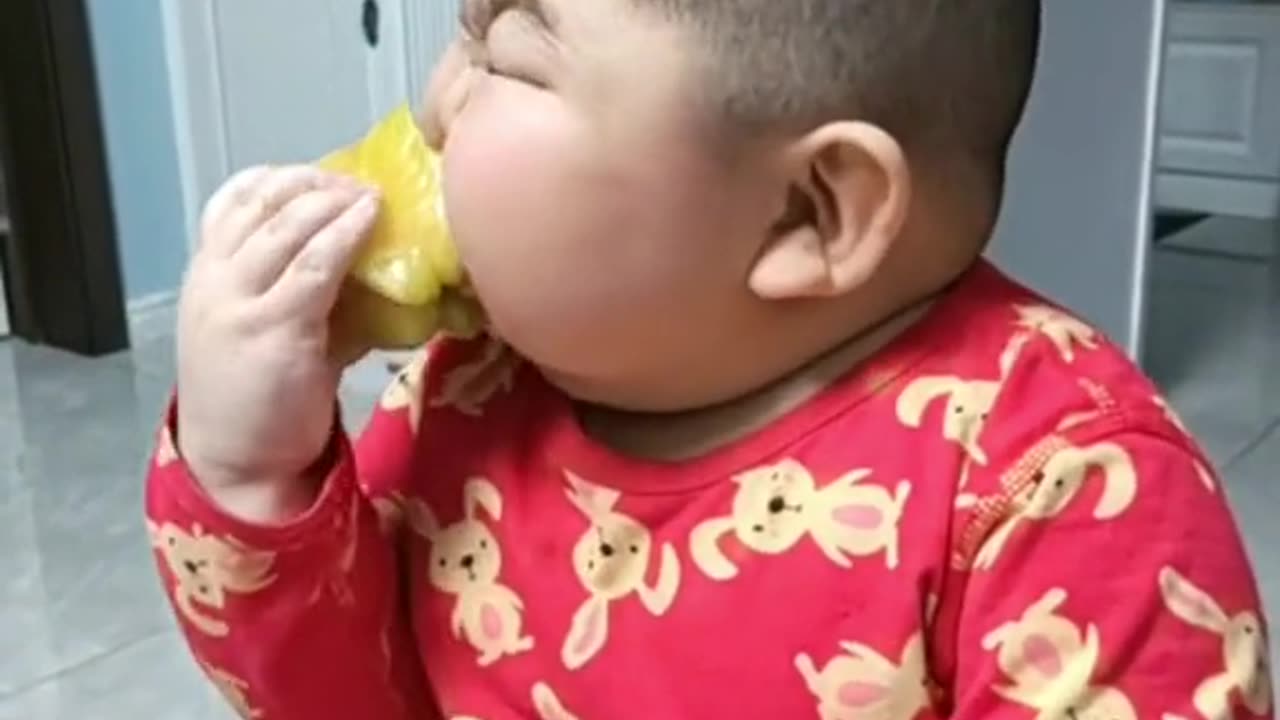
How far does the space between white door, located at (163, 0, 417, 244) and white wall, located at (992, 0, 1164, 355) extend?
0.50m

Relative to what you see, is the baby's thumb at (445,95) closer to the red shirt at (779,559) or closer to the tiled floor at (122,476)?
the red shirt at (779,559)

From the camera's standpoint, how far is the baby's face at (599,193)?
21.5 inches

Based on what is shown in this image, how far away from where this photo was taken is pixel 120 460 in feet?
5.40

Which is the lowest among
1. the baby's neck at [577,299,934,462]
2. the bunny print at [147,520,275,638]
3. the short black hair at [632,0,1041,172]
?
the bunny print at [147,520,275,638]

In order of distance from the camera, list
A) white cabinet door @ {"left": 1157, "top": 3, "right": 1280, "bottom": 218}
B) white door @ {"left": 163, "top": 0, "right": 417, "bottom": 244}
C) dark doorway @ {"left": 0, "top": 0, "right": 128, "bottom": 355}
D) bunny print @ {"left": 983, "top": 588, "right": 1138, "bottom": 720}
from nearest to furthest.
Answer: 1. bunny print @ {"left": 983, "top": 588, "right": 1138, "bottom": 720}
2. white door @ {"left": 163, "top": 0, "right": 417, "bottom": 244}
3. dark doorway @ {"left": 0, "top": 0, "right": 128, "bottom": 355}
4. white cabinet door @ {"left": 1157, "top": 3, "right": 1280, "bottom": 218}

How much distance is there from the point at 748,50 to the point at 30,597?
97 centimetres

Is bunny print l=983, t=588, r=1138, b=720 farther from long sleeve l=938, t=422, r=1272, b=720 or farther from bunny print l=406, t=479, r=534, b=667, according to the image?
bunny print l=406, t=479, r=534, b=667

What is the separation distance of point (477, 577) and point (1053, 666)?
0.19 meters

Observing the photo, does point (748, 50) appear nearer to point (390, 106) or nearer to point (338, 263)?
point (338, 263)

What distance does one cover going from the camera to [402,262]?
595 millimetres

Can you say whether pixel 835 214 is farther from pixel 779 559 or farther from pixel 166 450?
pixel 166 450

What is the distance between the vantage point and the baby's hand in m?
0.59

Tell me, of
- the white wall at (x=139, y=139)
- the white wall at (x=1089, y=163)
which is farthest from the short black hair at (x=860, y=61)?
the white wall at (x=139, y=139)

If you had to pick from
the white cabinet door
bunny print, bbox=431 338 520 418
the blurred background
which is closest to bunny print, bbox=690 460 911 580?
bunny print, bbox=431 338 520 418
